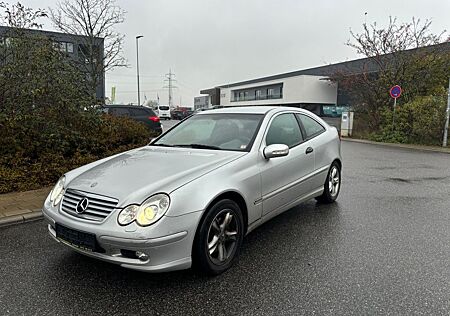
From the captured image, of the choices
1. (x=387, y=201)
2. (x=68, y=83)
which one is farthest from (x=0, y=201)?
(x=387, y=201)

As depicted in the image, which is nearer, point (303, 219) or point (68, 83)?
point (303, 219)

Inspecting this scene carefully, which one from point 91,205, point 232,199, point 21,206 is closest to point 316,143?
point 232,199

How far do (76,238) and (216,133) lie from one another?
1.97 metres

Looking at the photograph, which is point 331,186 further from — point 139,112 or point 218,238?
point 139,112

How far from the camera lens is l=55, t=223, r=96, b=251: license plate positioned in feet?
8.98

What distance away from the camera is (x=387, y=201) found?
564cm

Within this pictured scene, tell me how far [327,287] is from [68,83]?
6.47m

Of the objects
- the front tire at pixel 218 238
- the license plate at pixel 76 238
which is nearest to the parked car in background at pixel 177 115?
the front tire at pixel 218 238

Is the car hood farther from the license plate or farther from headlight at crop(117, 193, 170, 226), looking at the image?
the license plate

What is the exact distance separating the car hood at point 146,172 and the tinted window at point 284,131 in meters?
0.65

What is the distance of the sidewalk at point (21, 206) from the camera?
4.61 m

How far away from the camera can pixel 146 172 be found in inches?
125

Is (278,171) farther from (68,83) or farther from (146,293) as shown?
(68,83)

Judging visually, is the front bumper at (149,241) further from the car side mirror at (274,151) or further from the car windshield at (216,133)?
the car windshield at (216,133)
